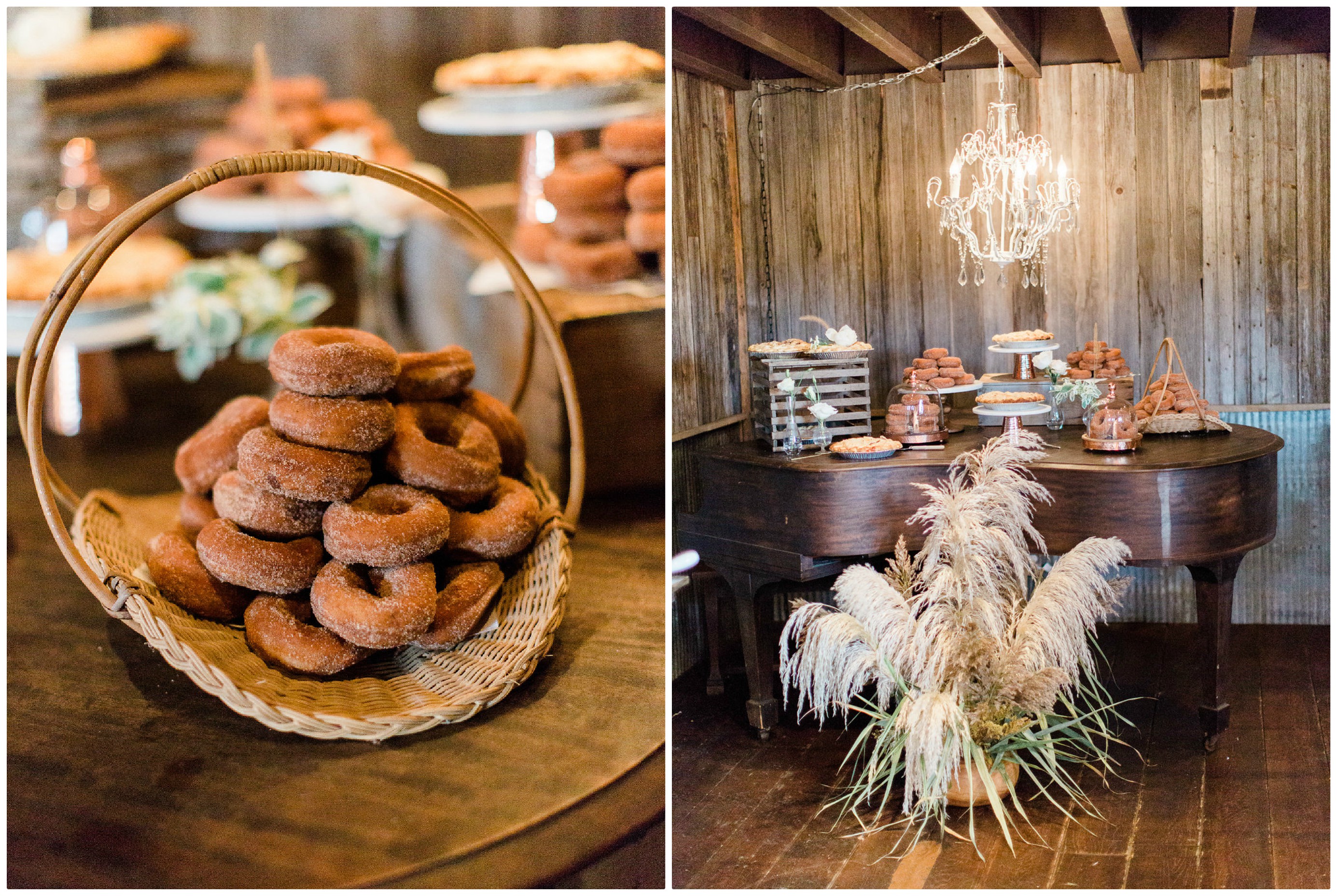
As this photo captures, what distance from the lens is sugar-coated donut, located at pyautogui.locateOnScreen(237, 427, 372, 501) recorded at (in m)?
1.63

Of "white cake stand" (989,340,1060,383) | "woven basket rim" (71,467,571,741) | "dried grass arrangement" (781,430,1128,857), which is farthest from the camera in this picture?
"white cake stand" (989,340,1060,383)

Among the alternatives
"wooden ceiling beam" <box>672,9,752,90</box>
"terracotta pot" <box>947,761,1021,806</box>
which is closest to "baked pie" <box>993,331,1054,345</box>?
"wooden ceiling beam" <box>672,9,752,90</box>

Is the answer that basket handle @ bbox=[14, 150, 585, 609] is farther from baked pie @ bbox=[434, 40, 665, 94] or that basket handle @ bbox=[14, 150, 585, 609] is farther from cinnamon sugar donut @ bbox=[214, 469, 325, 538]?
baked pie @ bbox=[434, 40, 665, 94]

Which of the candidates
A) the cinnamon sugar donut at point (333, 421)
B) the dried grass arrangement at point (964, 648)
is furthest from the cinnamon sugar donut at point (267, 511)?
the dried grass arrangement at point (964, 648)

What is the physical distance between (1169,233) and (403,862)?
390 cm

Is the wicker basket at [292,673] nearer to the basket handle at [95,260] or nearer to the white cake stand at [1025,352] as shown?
the basket handle at [95,260]

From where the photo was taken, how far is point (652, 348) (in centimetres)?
231

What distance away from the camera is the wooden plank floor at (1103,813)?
2.32 metres

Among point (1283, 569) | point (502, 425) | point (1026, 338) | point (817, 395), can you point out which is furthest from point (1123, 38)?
point (502, 425)

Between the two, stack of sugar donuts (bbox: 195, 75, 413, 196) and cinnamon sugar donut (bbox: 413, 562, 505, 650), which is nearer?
cinnamon sugar donut (bbox: 413, 562, 505, 650)

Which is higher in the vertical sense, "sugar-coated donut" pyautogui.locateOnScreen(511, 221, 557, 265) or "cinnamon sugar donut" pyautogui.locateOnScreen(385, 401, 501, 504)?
"sugar-coated donut" pyautogui.locateOnScreen(511, 221, 557, 265)

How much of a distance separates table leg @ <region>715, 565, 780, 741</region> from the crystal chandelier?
1.56 m

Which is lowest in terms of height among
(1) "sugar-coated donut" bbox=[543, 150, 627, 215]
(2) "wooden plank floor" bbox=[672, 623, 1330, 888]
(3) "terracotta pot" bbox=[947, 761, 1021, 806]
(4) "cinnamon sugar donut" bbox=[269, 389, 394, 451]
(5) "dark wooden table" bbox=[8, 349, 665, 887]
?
(2) "wooden plank floor" bbox=[672, 623, 1330, 888]

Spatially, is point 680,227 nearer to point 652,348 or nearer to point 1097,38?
point 652,348
